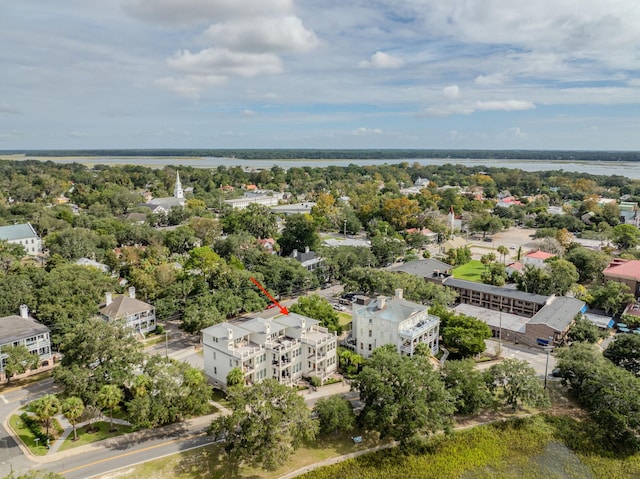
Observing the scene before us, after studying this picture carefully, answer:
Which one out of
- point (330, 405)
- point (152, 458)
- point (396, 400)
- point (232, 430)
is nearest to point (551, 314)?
point (396, 400)

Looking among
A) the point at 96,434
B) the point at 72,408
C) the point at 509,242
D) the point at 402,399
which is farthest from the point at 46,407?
the point at 509,242

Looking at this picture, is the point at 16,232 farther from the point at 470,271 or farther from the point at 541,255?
the point at 541,255

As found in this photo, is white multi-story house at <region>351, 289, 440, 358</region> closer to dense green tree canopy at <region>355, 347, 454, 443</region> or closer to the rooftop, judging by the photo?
the rooftop

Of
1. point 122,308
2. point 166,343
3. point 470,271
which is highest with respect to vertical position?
point 122,308

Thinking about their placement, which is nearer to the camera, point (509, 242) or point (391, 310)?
point (391, 310)

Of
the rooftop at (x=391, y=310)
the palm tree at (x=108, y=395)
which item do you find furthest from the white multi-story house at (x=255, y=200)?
the palm tree at (x=108, y=395)

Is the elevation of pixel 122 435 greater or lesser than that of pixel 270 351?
lesser

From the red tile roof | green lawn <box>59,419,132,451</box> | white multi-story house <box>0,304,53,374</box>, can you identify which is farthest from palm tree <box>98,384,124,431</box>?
the red tile roof
